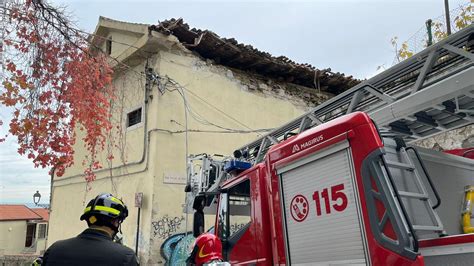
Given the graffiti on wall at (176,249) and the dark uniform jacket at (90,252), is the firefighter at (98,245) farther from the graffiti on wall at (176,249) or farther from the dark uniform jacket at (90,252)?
the graffiti on wall at (176,249)

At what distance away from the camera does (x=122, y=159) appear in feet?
34.1

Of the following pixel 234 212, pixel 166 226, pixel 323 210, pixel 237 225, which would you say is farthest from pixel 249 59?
pixel 323 210

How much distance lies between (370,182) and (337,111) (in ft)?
5.41

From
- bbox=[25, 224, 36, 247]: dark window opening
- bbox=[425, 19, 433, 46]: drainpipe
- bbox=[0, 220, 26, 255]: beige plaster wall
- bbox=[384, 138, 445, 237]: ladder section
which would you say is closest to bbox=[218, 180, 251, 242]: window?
bbox=[384, 138, 445, 237]: ladder section

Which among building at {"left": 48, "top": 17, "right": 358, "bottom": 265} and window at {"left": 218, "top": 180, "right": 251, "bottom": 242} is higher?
building at {"left": 48, "top": 17, "right": 358, "bottom": 265}

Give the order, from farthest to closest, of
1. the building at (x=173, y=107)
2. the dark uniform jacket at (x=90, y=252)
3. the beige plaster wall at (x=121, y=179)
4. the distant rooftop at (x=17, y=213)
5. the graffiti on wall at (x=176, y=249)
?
the distant rooftop at (x=17, y=213) < the beige plaster wall at (x=121, y=179) < the building at (x=173, y=107) < the graffiti on wall at (x=176, y=249) < the dark uniform jacket at (x=90, y=252)

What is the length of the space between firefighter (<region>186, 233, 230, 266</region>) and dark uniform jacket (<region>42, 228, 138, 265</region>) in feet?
3.72

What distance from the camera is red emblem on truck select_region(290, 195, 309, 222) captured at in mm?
3340

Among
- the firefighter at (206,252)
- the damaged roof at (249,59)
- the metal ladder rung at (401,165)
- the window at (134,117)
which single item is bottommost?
the firefighter at (206,252)

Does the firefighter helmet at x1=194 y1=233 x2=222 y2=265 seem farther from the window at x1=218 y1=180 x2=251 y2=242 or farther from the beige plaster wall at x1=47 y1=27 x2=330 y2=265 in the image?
the beige plaster wall at x1=47 y1=27 x2=330 y2=265

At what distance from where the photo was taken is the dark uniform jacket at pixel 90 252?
2.37m

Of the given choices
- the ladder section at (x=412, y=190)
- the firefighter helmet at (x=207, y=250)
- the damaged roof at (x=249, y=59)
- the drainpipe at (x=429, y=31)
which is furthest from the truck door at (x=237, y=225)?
the drainpipe at (x=429, y=31)

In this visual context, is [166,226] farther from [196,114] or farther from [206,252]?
[206,252]

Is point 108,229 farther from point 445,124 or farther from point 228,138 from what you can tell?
point 228,138
